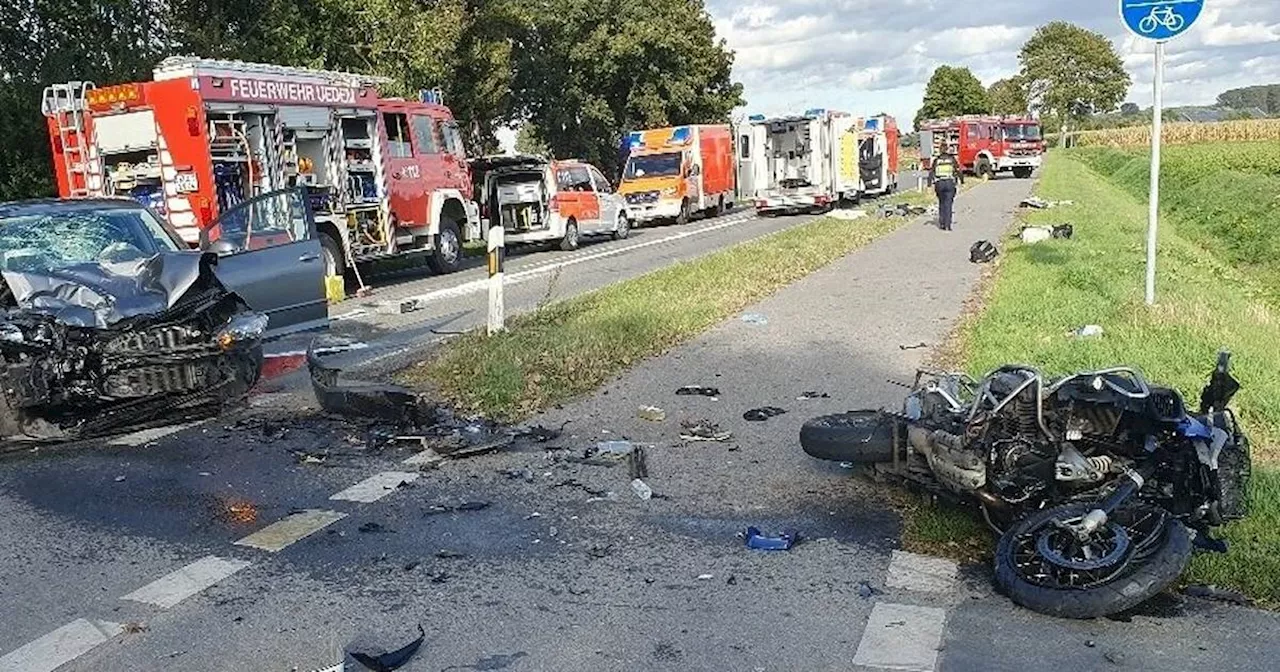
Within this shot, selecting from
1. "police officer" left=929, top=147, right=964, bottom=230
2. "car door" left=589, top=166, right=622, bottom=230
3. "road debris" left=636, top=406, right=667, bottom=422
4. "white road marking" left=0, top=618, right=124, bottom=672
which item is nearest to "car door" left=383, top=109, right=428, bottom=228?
"car door" left=589, top=166, right=622, bottom=230

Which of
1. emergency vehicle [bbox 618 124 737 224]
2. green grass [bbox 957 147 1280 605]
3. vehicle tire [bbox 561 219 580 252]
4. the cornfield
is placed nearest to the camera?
green grass [bbox 957 147 1280 605]

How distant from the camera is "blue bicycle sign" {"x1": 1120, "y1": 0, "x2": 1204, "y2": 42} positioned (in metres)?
8.82

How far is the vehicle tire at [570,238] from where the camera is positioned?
2331cm

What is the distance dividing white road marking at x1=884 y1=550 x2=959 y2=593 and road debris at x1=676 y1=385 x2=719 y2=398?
10.8 ft

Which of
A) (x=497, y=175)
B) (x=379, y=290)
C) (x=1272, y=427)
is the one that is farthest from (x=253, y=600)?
(x=497, y=175)

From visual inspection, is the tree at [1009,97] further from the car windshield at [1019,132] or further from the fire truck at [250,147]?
the fire truck at [250,147]

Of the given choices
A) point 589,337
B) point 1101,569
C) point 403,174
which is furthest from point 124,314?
point 403,174

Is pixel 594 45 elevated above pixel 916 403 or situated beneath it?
elevated above

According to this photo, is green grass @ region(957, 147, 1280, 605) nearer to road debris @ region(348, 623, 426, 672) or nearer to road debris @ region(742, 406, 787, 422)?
road debris @ region(742, 406, 787, 422)

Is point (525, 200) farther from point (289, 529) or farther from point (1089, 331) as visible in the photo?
point (289, 529)

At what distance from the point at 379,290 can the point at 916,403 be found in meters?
12.3

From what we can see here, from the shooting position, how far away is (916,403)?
5.43m

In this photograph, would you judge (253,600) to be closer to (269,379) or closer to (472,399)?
(472,399)

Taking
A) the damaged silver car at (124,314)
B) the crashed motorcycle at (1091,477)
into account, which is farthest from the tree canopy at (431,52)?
the crashed motorcycle at (1091,477)
